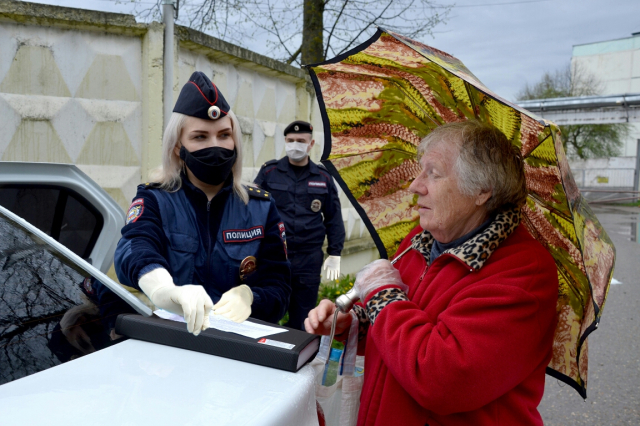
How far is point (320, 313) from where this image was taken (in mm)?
1816

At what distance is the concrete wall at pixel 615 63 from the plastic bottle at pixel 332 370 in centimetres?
4689

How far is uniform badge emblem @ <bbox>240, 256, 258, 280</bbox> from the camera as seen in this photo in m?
2.18

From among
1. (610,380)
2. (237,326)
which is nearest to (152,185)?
(237,326)

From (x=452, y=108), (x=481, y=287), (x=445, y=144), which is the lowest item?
(x=481, y=287)

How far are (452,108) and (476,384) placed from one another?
3.21 feet

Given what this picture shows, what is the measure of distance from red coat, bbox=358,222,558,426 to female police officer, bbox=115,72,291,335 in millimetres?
623

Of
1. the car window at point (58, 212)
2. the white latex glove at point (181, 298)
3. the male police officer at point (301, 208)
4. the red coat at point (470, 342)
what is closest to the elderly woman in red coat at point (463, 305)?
the red coat at point (470, 342)

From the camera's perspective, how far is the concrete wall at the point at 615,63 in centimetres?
4419

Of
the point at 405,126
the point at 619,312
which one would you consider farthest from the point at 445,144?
the point at 619,312

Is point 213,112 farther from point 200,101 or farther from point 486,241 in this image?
point 486,241

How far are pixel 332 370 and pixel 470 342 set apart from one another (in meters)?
0.47

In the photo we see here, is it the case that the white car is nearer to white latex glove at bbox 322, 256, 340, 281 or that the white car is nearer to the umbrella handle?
the umbrella handle

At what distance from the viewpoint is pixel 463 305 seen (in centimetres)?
146

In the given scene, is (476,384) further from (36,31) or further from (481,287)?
(36,31)
